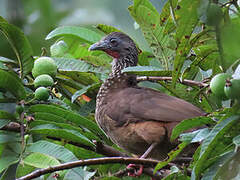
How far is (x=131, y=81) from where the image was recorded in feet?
11.9

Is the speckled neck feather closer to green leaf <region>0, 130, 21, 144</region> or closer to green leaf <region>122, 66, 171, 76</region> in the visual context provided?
green leaf <region>122, 66, 171, 76</region>

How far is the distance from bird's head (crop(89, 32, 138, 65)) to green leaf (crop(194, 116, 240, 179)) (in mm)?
2286

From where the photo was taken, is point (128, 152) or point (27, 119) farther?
point (128, 152)

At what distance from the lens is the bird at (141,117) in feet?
9.40

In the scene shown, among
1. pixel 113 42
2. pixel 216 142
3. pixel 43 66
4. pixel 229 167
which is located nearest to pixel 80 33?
pixel 43 66

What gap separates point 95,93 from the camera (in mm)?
3369

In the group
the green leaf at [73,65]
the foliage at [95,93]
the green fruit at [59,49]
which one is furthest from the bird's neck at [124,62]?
the green leaf at [73,65]

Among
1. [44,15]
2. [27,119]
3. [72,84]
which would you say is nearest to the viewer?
[44,15]

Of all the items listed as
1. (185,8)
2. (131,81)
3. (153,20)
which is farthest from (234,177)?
(131,81)

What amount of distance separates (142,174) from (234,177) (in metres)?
1.33

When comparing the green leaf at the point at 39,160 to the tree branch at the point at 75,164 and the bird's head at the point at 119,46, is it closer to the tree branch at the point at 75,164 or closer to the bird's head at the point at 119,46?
the tree branch at the point at 75,164

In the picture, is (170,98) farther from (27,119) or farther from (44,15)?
(44,15)

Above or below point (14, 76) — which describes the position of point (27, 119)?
below

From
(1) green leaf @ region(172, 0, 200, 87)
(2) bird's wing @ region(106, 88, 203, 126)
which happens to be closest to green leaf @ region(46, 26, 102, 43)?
(2) bird's wing @ region(106, 88, 203, 126)
